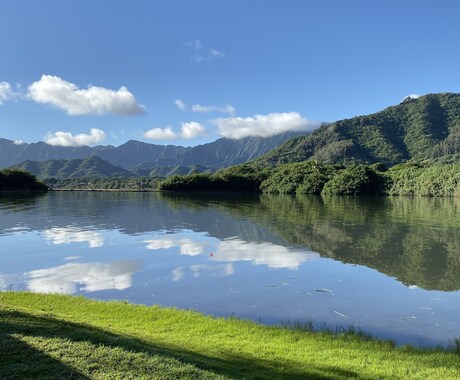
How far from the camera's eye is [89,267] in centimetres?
2514

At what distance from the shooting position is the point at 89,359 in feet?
25.1

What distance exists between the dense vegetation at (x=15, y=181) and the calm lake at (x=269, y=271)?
116359 mm

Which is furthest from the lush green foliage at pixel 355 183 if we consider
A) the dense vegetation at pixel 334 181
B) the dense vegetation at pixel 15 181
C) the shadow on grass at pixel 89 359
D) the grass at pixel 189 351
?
the shadow on grass at pixel 89 359

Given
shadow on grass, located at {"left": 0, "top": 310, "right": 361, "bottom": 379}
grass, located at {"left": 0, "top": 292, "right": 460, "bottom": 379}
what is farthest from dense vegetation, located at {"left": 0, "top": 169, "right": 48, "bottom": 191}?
shadow on grass, located at {"left": 0, "top": 310, "right": 361, "bottom": 379}

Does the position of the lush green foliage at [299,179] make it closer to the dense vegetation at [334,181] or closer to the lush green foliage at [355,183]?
the dense vegetation at [334,181]

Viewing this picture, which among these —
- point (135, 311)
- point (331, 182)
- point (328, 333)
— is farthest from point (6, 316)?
point (331, 182)

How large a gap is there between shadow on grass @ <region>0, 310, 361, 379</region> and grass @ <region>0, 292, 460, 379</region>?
17 millimetres

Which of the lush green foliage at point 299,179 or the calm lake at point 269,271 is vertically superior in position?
the lush green foliage at point 299,179

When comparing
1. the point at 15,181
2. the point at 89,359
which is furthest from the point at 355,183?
the point at 89,359

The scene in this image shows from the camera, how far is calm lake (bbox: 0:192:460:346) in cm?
1659

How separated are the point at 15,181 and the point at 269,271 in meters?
148

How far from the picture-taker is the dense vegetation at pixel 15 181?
145 m

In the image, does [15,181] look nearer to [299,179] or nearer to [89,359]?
[299,179]

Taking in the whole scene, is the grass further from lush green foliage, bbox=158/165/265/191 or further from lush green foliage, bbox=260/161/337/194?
lush green foliage, bbox=158/165/265/191
